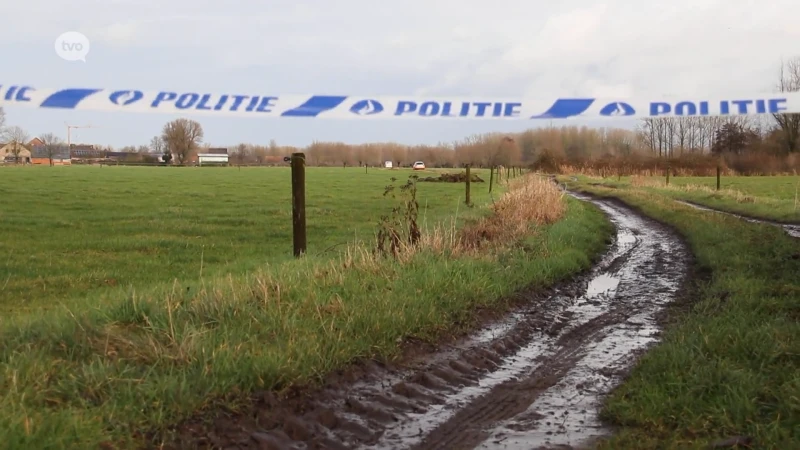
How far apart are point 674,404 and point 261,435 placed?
8.85ft

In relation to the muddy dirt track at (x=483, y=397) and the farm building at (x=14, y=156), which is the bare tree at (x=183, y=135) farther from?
the farm building at (x=14, y=156)

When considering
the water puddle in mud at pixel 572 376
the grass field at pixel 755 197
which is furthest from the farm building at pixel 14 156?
the water puddle in mud at pixel 572 376

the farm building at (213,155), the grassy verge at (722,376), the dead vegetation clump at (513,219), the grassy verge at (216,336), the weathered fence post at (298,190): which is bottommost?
the grassy verge at (722,376)

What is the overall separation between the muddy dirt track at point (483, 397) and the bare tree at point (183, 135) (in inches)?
288

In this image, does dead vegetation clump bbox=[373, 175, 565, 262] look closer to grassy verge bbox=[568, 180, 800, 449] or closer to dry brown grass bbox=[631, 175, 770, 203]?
grassy verge bbox=[568, 180, 800, 449]

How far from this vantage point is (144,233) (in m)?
15.5

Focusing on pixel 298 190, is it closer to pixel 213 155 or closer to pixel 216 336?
pixel 216 336

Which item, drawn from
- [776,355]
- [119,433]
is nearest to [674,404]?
[776,355]

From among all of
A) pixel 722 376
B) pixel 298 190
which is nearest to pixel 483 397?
pixel 722 376

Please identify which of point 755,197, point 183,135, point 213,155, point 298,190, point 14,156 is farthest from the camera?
point 14,156

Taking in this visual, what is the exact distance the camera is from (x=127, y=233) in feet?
51.0

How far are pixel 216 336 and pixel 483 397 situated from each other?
2137mm

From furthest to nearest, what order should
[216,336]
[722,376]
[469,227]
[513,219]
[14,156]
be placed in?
1. [14,156]
2. [513,219]
3. [469,227]
4. [216,336]
5. [722,376]

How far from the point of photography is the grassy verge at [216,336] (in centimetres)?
405
